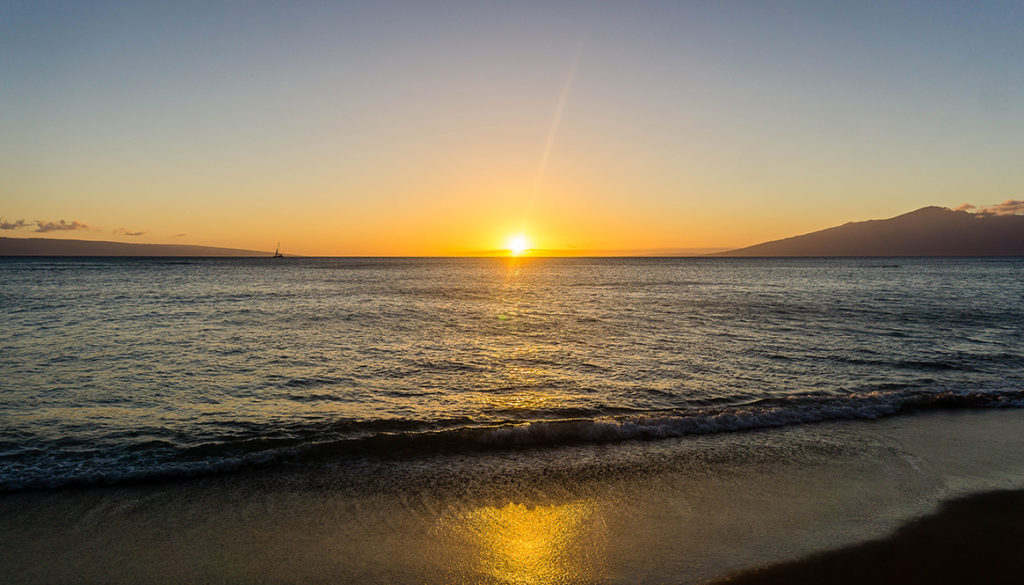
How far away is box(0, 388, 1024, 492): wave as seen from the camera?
366 inches

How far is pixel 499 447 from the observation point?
420 inches

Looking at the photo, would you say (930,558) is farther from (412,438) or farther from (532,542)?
(412,438)

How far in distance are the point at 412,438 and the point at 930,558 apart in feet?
28.3

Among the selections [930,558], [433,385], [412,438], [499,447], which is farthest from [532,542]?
[433,385]

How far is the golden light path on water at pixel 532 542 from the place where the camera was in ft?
20.3

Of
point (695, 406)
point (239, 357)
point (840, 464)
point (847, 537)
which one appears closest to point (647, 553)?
point (847, 537)

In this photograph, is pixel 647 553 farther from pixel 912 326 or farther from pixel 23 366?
pixel 912 326

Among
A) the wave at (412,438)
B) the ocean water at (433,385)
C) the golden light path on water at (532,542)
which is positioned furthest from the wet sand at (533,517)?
the ocean water at (433,385)

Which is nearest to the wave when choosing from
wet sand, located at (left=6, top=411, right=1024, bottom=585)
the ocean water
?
the ocean water

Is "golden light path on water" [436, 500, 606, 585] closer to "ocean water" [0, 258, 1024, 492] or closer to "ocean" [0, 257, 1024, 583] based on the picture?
"ocean" [0, 257, 1024, 583]

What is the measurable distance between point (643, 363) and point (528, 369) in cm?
432

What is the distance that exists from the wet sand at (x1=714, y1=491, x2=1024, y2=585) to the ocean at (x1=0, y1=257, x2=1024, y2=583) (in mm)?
316

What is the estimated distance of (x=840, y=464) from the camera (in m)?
9.59

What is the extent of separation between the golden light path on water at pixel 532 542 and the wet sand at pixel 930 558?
1.61 m
